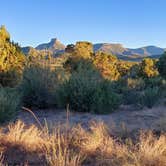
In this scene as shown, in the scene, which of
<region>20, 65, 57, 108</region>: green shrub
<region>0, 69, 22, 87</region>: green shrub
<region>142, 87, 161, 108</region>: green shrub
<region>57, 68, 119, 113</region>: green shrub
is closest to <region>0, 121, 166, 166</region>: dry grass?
<region>57, 68, 119, 113</region>: green shrub

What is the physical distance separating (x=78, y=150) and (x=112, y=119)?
6.36 metres

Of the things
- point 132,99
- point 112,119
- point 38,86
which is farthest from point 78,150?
point 132,99

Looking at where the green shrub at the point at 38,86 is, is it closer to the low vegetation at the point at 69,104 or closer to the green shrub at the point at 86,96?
the low vegetation at the point at 69,104

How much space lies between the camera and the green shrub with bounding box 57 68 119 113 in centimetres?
1675

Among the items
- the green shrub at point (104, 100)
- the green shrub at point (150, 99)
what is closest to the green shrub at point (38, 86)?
the green shrub at point (104, 100)

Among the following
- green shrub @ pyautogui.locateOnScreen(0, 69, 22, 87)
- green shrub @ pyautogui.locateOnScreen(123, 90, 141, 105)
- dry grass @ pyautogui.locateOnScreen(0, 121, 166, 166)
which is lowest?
green shrub @ pyautogui.locateOnScreen(123, 90, 141, 105)

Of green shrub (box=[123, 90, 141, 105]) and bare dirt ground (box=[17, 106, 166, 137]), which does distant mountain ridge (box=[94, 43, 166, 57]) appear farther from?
bare dirt ground (box=[17, 106, 166, 137])

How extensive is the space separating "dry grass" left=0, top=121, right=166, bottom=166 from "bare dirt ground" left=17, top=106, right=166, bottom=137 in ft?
1.82

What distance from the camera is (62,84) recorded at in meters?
17.8

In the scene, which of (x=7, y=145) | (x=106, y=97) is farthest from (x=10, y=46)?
(x=7, y=145)

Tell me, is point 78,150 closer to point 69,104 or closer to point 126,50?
point 69,104

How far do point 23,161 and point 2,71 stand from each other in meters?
16.0

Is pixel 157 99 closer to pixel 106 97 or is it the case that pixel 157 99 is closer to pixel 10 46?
pixel 106 97

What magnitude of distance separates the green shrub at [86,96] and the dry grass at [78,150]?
24.9ft
